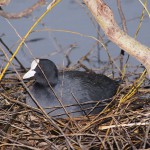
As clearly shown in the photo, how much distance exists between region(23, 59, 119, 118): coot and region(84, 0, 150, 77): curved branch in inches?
28.4

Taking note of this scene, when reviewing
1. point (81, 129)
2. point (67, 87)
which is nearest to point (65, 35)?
point (67, 87)

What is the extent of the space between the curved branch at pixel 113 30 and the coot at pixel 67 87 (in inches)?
28.4

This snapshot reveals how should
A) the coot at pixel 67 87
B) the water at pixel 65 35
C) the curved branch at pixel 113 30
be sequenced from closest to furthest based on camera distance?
the curved branch at pixel 113 30
the coot at pixel 67 87
the water at pixel 65 35

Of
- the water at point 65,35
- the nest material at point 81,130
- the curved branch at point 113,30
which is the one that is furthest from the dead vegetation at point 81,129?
the water at point 65,35

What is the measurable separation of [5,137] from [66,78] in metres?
0.99

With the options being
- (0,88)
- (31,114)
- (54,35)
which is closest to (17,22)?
(54,35)

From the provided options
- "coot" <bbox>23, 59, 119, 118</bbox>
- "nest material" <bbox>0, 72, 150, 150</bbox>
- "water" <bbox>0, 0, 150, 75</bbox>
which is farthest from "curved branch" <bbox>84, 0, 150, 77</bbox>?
"water" <bbox>0, 0, 150, 75</bbox>

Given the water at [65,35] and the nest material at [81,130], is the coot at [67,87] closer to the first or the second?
the nest material at [81,130]

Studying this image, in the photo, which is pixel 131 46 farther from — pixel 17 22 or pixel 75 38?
pixel 17 22

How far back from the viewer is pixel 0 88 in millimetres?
3404

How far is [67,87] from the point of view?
330cm

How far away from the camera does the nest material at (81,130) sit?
246 centimetres

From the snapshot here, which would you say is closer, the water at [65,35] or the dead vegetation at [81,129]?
the dead vegetation at [81,129]

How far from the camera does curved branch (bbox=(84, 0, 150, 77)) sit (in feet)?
7.93
